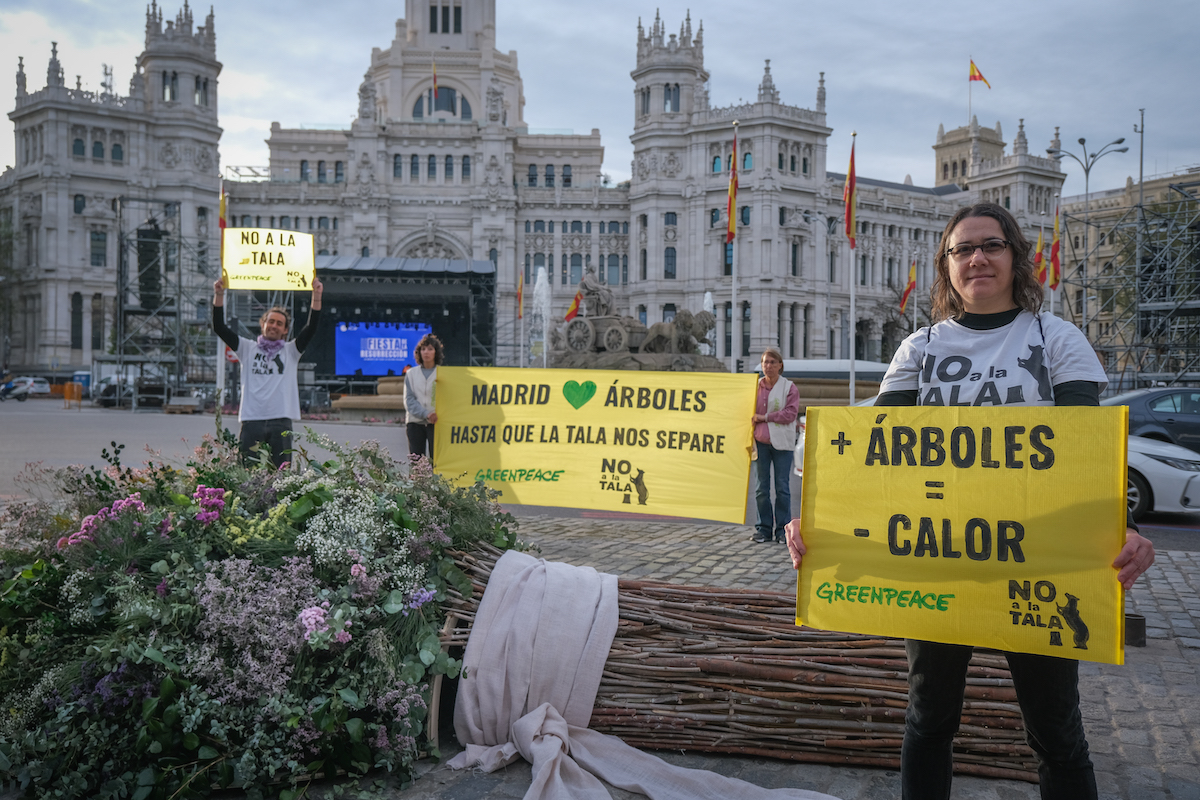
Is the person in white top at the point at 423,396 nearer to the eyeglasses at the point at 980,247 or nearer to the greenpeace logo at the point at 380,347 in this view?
the eyeglasses at the point at 980,247

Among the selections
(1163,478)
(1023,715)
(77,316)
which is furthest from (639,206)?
(1023,715)

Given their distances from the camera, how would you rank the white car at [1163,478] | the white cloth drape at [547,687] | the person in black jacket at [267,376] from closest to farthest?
the white cloth drape at [547,687] < the person in black jacket at [267,376] < the white car at [1163,478]

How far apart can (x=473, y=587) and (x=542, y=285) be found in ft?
220

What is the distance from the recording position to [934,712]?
246 cm

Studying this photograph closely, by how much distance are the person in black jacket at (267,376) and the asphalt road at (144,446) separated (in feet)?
2.31

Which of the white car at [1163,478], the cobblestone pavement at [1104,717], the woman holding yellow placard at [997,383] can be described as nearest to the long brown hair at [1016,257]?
the woman holding yellow placard at [997,383]

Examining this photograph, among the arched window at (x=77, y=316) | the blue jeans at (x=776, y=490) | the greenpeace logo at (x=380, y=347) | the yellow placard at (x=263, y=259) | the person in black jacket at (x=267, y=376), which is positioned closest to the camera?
the person in black jacket at (x=267, y=376)

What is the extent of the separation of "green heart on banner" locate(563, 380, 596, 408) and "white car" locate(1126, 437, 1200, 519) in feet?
20.3

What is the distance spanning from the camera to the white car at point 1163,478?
9547 millimetres

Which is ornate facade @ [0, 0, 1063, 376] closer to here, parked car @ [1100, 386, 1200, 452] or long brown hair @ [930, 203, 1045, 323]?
parked car @ [1100, 386, 1200, 452]

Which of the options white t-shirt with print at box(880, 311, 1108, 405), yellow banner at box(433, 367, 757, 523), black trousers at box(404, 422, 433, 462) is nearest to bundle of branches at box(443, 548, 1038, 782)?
white t-shirt with print at box(880, 311, 1108, 405)

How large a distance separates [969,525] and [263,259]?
10252 millimetres

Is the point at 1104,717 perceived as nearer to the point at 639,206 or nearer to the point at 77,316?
the point at 639,206

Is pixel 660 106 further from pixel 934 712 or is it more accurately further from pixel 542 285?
pixel 934 712
